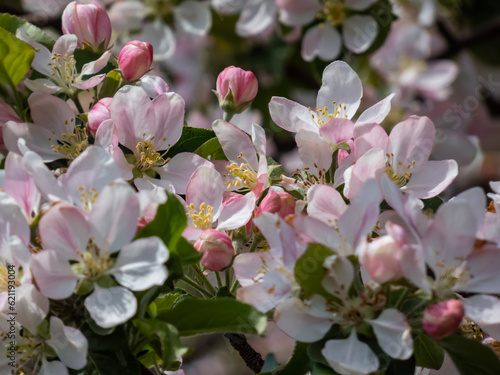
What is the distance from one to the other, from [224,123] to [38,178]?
373 millimetres

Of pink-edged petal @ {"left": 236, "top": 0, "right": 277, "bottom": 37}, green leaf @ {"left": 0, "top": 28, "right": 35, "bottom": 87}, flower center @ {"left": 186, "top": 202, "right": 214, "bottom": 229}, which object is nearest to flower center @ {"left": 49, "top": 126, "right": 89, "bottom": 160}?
green leaf @ {"left": 0, "top": 28, "right": 35, "bottom": 87}

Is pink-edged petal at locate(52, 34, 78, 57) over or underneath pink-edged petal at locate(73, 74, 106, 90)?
over

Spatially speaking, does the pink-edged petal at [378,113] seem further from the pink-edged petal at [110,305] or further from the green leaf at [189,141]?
the pink-edged petal at [110,305]

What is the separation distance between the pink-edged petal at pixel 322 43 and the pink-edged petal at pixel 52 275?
3.72 ft

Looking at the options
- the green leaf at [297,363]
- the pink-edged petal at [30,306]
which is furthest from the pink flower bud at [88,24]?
the green leaf at [297,363]

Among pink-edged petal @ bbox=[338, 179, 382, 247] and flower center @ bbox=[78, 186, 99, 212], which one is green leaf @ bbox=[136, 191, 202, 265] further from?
pink-edged petal @ bbox=[338, 179, 382, 247]

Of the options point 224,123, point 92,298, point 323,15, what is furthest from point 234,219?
point 323,15

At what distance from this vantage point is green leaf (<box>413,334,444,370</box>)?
1041 mm

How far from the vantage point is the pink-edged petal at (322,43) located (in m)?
1.92

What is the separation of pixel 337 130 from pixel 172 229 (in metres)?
0.34

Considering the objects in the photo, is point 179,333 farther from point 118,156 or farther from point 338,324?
point 118,156

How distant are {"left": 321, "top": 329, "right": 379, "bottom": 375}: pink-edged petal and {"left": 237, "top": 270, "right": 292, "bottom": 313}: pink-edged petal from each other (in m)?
0.10

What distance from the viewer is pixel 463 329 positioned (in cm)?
112

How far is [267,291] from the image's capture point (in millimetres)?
1007
